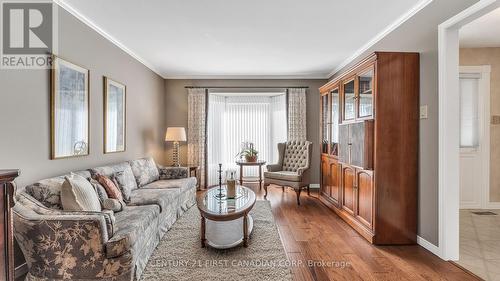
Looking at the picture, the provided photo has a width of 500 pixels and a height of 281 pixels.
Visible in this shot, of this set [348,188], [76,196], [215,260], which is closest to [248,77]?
[348,188]

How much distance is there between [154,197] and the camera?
3029mm

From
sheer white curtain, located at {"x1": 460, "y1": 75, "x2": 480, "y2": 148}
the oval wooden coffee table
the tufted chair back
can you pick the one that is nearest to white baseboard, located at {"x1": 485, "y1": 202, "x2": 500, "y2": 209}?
sheer white curtain, located at {"x1": 460, "y1": 75, "x2": 480, "y2": 148}

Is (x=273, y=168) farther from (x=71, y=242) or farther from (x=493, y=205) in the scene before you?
(x=71, y=242)

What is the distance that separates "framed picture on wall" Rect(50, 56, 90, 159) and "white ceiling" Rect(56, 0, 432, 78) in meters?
0.68

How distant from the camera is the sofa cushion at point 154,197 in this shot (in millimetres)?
2918

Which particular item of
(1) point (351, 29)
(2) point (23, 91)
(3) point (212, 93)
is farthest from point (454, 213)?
(3) point (212, 93)

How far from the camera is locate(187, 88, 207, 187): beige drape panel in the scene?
5.80 m

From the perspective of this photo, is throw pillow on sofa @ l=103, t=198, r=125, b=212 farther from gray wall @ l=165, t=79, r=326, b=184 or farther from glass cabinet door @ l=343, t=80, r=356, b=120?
gray wall @ l=165, t=79, r=326, b=184

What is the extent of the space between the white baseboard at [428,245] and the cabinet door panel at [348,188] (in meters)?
0.83

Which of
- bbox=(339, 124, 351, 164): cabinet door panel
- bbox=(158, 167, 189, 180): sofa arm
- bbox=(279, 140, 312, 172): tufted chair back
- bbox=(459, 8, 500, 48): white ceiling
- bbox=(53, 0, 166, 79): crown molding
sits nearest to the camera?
bbox=(53, 0, 166, 79): crown molding

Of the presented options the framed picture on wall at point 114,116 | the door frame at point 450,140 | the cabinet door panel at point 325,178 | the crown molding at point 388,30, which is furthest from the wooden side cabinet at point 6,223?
the cabinet door panel at point 325,178

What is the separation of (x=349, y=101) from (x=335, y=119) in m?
0.61

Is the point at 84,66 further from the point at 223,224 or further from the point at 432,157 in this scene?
the point at 432,157

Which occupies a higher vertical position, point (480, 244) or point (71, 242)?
point (71, 242)
